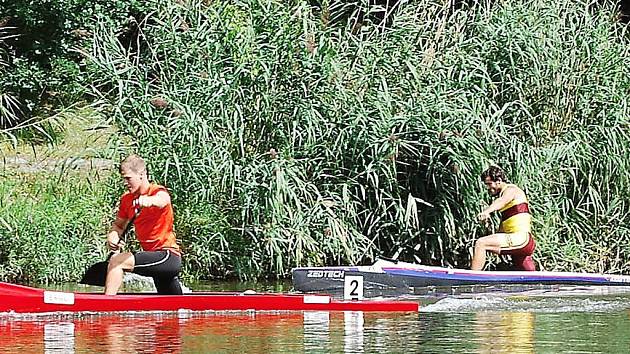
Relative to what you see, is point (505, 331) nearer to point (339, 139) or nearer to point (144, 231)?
point (144, 231)

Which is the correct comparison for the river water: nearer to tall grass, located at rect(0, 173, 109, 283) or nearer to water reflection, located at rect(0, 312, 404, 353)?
water reflection, located at rect(0, 312, 404, 353)

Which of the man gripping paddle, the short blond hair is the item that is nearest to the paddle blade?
the short blond hair

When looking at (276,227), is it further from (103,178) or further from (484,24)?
(484,24)

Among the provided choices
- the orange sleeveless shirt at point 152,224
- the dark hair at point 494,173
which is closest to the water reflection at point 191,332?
the orange sleeveless shirt at point 152,224

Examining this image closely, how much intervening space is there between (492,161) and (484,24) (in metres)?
1.98

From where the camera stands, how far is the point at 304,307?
10.8 meters

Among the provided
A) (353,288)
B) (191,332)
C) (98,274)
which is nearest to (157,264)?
(98,274)

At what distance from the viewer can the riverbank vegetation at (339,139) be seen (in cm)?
1391

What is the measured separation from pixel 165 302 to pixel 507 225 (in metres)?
4.73

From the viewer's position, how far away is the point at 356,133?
14.3 metres

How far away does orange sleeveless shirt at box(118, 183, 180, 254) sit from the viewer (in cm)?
1037

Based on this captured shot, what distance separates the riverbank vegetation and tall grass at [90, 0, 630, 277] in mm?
21

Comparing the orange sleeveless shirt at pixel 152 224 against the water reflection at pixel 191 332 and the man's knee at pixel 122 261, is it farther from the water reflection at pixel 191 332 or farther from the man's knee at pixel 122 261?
the water reflection at pixel 191 332

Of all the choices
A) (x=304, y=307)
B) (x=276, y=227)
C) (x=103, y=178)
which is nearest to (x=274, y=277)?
(x=276, y=227)
